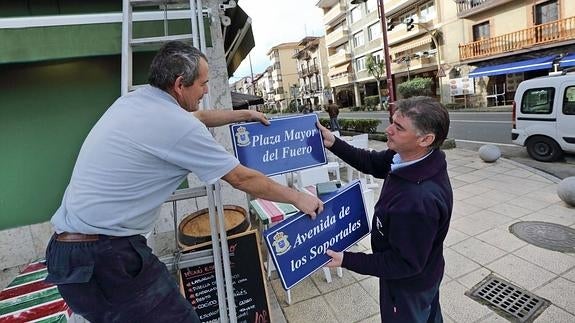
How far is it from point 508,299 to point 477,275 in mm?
426

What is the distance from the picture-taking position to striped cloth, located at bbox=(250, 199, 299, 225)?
316cm

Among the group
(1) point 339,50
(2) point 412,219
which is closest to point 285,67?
(1) point 339,50

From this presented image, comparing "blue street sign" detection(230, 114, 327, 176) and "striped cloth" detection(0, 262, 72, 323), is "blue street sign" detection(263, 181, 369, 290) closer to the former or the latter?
"blue street sign" detection(230, 114, 327, 176)

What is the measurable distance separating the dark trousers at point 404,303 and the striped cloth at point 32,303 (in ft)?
6.65

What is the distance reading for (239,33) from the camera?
4.46 meters

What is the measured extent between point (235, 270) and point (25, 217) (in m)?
2.63

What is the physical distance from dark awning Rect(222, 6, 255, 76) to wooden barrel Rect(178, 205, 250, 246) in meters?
2.48

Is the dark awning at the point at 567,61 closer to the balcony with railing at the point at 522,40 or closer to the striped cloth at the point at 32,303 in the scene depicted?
the balcony with railing at the point at 522,40

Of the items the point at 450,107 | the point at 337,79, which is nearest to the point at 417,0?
the point at 450,107

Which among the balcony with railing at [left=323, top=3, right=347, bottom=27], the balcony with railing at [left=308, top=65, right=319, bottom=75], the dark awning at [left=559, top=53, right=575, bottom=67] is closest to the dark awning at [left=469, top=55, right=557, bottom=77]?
the dark awning at [left=559, top=53, right=575, bottom=67]

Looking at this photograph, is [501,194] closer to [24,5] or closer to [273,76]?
[24,5]

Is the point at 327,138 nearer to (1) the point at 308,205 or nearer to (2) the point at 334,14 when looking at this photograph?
(1) the point at 308,205

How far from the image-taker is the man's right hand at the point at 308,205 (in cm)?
152

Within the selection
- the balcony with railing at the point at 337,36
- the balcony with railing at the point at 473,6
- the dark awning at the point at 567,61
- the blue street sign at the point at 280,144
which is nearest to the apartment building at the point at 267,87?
the balcony with railing at the point at 337,36
